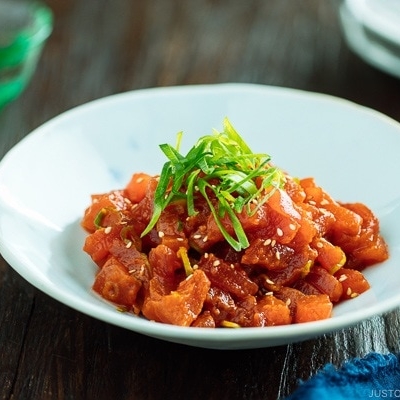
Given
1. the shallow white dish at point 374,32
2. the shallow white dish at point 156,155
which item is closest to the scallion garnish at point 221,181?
the shallow white dish at point 156,155

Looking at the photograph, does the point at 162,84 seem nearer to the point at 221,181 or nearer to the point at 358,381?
the point at 221,181

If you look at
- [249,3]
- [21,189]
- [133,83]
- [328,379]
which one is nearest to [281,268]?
[328,379]

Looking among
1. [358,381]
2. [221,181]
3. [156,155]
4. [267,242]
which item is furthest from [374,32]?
[358,381]

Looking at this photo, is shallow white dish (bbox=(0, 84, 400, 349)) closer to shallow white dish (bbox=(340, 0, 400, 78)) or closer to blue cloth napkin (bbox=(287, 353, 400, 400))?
blue cloth napkin (bbox=(287, 353, 400, 400))

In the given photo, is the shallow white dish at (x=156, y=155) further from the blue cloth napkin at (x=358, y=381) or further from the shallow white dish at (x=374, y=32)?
the shallow white dish at (x=374, y=32)

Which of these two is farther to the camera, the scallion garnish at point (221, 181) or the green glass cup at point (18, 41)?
the green glass cup at point (18, 41)

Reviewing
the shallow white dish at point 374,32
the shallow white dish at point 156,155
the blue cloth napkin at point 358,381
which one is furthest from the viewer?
the shallow white dish at point 374,32
